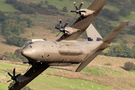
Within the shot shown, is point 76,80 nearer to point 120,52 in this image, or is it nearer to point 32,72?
point 32,72

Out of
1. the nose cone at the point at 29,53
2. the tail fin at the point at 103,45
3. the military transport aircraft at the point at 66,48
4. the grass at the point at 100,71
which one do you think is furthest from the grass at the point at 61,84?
the nose cone at the point at 29,53

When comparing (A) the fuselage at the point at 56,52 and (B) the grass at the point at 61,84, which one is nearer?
(A) the fuselage at the point at 56,52

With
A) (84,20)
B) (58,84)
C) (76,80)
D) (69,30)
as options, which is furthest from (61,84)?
(69,30)

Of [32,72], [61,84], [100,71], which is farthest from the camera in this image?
[100,71]

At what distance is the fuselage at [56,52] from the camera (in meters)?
31.1

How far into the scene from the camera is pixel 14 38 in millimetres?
174000

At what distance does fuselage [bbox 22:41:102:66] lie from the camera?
31141 millimetres

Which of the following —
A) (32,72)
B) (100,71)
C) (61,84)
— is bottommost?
(100,71)

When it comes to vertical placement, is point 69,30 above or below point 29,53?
above

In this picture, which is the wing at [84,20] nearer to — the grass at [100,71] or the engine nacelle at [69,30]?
the engine nacelle at [69,30]

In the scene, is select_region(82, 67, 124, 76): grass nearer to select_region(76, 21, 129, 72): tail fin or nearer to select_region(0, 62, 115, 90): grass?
select_region(0, 62, 115, 90): grass

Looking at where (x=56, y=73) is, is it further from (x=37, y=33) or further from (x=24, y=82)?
(x=37, y=33)

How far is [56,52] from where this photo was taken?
107 ft

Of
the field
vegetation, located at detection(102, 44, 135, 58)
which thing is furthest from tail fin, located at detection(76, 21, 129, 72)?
vegetation, located at detection(102, 44, 135, 58)
